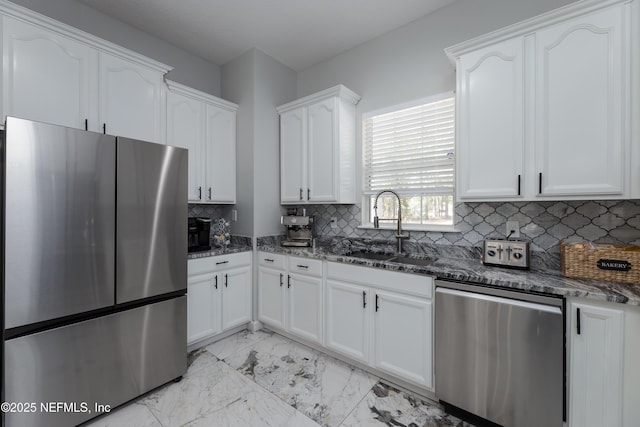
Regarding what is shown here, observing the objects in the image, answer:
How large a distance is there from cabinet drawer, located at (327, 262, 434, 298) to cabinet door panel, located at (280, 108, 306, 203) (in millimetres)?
1024

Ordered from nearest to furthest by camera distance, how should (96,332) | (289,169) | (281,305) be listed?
1. (96,332)
2. (281,305)
3. (289,169)

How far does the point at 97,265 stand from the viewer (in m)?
1.67

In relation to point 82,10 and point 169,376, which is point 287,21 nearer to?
point 82,10

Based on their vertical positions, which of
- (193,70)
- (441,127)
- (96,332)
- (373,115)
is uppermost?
(193,70)

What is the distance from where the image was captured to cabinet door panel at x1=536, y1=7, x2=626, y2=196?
151 centimetres

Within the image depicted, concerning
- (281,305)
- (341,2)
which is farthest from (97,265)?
(341,2)

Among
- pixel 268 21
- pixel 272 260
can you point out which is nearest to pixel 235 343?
pixel 272 260

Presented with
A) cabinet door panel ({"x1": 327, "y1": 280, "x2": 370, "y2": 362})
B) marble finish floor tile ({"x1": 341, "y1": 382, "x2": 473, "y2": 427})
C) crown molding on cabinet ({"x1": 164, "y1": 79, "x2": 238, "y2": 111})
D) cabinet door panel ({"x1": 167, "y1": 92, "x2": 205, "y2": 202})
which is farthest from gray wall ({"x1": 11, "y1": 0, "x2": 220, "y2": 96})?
marble finish floor tile ({"x1": 341, "y1": 382, "x2": 473, "y2": 427})

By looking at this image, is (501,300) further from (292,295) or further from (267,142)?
(267,142)

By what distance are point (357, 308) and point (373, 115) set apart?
1.89 meters

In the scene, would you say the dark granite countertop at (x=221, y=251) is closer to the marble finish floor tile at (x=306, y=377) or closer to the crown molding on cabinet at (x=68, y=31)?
the marble finish floor tile at (x=306, y=377)

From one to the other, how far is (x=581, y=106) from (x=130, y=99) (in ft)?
10.6

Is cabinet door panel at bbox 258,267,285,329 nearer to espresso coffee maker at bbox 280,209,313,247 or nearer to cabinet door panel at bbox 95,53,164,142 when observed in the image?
espresso coffee maker at bbox 280,209,313,247

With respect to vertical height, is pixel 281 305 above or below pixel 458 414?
above
